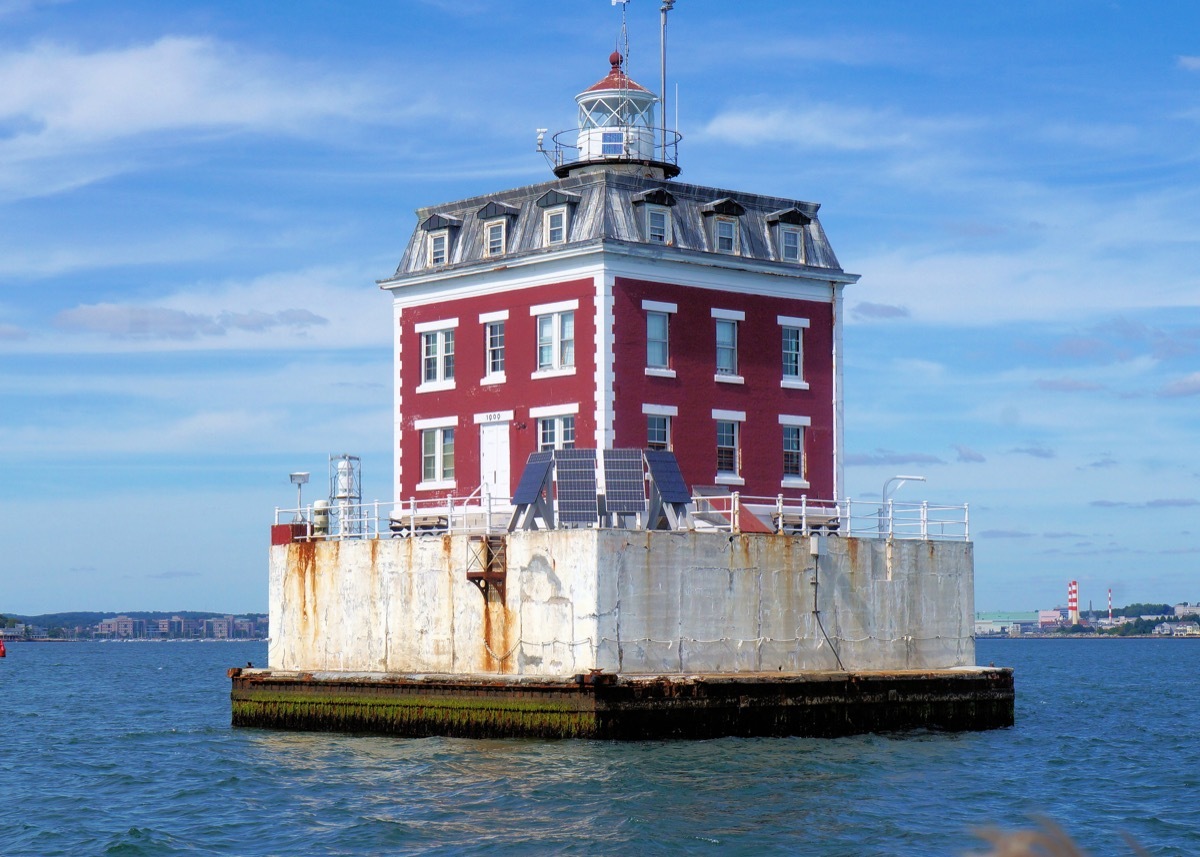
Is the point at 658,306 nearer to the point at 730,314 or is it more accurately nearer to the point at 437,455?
the point at 730,314

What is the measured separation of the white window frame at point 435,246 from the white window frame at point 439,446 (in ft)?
13.3

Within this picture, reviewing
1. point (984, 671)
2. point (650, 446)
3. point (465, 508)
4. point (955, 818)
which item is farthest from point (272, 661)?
point (955, 818)

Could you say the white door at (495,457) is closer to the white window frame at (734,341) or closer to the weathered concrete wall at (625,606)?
the weathered concrete wall at (625,606)

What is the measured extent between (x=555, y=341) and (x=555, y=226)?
2.86m

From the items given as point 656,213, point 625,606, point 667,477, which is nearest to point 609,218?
point 656,213

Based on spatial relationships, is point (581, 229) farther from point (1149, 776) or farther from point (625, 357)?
point (1149, 776)

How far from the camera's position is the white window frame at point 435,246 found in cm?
4069

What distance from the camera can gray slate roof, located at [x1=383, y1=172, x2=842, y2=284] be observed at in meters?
37.4

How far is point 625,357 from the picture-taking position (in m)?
36.6

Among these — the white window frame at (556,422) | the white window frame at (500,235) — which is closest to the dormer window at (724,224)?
the white window frame at (500,235)

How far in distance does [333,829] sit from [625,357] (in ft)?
50.4

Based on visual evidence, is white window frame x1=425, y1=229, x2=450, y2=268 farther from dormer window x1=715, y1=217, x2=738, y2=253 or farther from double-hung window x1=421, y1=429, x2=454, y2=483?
dormer window x1=715, y1=217, x2=738, y2=253

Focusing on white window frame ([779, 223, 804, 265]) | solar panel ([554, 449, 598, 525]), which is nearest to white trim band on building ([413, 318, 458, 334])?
solar panel ([554, 449, 598, 525])

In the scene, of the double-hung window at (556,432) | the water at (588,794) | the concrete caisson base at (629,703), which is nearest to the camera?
the water at (588,794)
